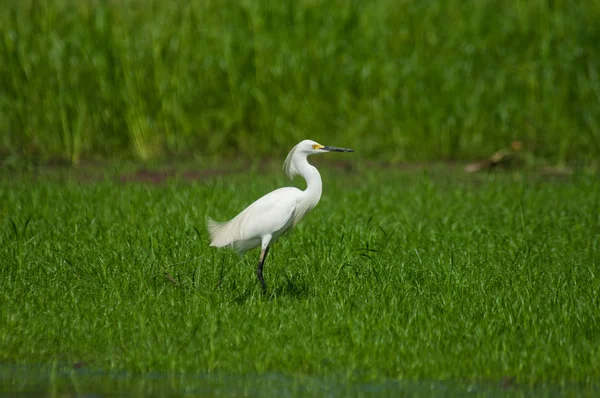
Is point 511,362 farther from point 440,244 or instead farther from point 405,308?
point 440,244

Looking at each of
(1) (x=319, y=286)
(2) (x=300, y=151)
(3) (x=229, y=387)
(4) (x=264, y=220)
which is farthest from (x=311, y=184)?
(3) (x=229, y=387)

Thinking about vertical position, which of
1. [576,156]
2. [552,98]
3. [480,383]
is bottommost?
[480,383]

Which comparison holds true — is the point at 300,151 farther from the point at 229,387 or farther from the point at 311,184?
the point at 229,387

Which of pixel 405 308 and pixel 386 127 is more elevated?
pixel 386 127

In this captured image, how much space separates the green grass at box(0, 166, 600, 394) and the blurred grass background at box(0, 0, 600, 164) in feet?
7.85

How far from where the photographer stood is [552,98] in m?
12.7

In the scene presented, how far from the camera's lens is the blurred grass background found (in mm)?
12484

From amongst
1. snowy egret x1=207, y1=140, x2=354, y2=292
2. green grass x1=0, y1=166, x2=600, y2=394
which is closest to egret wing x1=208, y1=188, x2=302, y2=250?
snowy egret x1=207, y1=140, x2=354, y2=292

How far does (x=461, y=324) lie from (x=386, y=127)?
23.4ft

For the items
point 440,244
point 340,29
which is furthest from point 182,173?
point 440,244

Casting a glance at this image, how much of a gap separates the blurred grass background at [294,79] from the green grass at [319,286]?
2394 mm

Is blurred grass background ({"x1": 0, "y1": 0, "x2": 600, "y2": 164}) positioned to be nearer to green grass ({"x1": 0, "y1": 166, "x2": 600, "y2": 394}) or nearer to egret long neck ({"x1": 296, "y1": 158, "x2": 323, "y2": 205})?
green grass ({"x1": 0, "y1": 166, "x2": 600, "y2": 394})

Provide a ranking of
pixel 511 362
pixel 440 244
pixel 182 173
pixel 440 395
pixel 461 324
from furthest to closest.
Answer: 1. pixel 182 173
2. pixel 440 244
3. pixel 461 324
4. pixel 511 362
5. pixel 440 395

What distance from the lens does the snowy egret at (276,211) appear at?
21.6 ft
